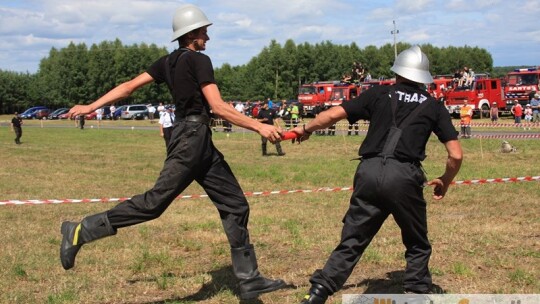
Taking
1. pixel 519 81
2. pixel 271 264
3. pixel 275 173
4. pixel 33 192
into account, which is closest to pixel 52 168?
pixel 33 192

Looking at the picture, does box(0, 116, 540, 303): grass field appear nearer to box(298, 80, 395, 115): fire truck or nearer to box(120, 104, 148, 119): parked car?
box(298, 80, 395, 115): fire truck

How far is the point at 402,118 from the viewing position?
461 centimetres

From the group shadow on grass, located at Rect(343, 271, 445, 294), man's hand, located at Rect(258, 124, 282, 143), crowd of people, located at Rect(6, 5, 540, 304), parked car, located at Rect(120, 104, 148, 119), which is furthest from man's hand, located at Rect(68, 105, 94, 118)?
parked car, located at Rect(120, 104, 148, 119)

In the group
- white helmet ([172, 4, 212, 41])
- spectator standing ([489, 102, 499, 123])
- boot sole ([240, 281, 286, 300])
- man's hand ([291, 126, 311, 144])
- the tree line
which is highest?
the tree line

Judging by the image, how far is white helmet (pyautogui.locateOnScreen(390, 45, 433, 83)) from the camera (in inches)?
187

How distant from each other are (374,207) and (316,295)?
0.72 metres

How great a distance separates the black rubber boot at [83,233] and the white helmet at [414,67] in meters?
2.43

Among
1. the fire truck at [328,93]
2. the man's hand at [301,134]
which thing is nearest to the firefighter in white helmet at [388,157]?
the man's hand at [301,134]

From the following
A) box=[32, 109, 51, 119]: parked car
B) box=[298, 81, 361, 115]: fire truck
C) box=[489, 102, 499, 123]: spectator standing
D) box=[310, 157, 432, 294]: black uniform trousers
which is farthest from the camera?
box=[32, 109, 51, 119]: parked car

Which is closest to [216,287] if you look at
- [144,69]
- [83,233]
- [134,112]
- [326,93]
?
[83,233]

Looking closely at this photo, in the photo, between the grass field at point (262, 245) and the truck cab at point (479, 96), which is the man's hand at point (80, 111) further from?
the truck cab at point (479, 96)

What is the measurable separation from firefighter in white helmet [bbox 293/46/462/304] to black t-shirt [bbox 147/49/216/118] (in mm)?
889

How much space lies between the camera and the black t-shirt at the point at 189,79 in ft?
16.2

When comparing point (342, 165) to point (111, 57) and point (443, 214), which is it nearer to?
point (443, 214)
